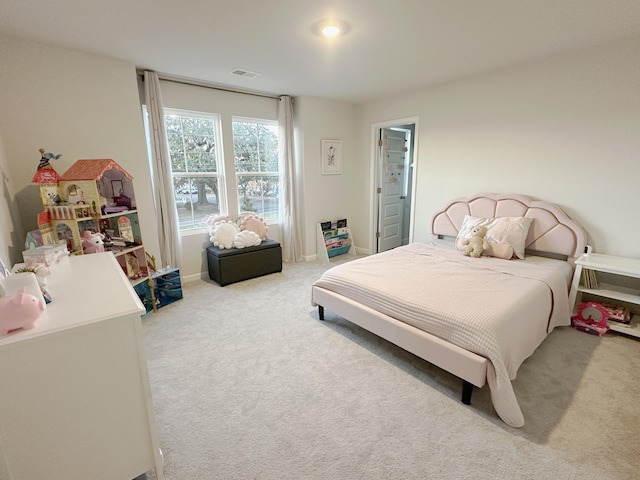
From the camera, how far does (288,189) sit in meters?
4.41

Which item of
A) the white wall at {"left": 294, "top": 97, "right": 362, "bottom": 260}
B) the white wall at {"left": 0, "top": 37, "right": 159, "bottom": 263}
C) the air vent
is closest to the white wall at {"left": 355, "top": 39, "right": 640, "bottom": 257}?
the white wall at {"left": 294, "top": 97, "right": 362, "bottom": 260}

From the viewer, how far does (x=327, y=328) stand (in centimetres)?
268

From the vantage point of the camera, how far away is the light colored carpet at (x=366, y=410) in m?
1.42

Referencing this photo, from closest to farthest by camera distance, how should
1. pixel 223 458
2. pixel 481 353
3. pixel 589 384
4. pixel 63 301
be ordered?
pixel 63 301 → pixel 223 458 → pixel 481 353 → pixel 589 384

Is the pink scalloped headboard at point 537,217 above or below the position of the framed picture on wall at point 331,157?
below

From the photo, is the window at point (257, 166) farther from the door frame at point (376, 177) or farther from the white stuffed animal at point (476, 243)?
the white stuffed animal at point (476, 243)

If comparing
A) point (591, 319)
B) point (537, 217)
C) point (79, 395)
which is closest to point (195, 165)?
point (79, 395)

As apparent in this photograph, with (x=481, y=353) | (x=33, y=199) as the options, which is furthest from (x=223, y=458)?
(x=33, y=199)

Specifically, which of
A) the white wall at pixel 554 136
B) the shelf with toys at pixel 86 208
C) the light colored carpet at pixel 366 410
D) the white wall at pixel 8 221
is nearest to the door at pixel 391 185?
the white wall at pixel 554 136

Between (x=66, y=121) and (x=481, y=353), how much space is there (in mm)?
3699

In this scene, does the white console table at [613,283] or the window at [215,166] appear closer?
the white console table at [613,283]

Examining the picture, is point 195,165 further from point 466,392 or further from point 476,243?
point 466,392

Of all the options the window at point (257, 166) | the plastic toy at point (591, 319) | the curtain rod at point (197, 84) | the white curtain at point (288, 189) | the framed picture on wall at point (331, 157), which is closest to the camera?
the plastic toy at point (591, 319)

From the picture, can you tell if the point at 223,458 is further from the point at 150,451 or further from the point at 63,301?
the point at 63,301
